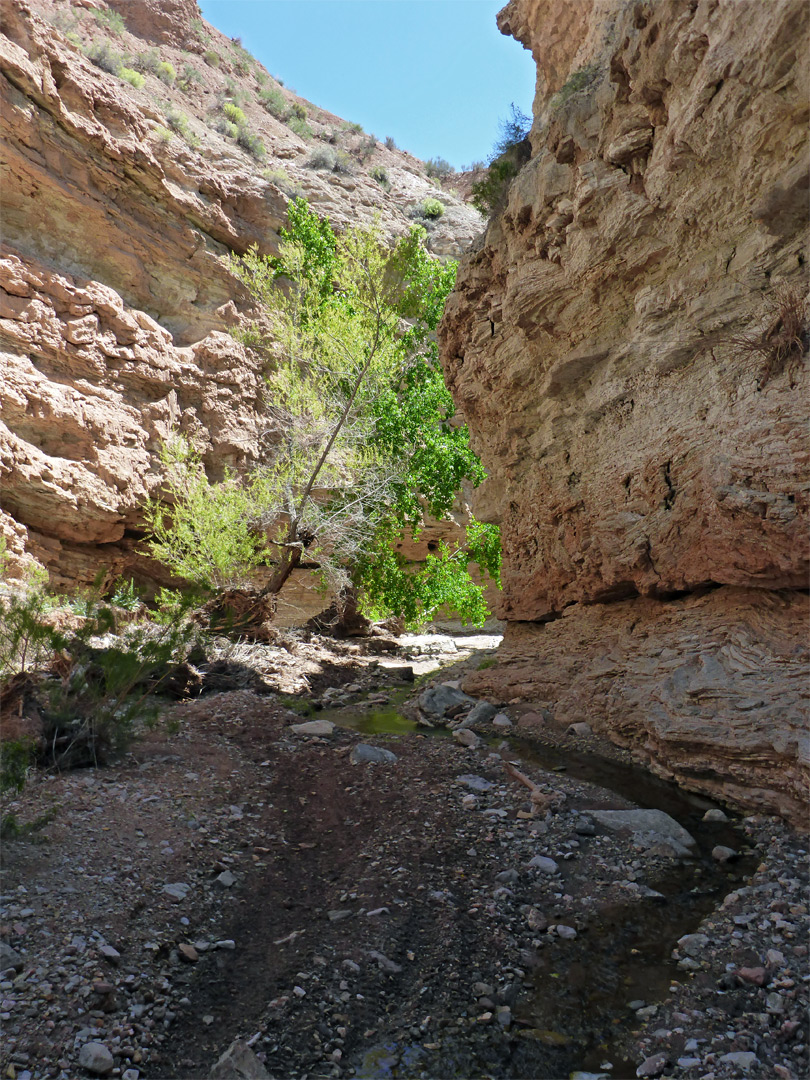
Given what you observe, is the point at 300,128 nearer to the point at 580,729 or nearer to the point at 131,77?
the point at 131,77

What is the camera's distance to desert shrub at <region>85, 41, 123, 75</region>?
19891 millimetres

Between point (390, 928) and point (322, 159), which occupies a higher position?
point (322, 159)

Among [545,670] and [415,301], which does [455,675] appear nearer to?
[545,670]

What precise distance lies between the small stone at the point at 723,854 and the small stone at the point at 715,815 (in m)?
0.58

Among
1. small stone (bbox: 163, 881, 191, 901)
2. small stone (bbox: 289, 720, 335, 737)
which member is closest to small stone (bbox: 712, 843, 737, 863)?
small stone (bbox: 163, 881, 191, 901)

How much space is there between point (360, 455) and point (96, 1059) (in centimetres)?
1241

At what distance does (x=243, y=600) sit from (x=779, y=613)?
9.12 metres

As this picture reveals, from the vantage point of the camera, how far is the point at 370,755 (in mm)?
6617

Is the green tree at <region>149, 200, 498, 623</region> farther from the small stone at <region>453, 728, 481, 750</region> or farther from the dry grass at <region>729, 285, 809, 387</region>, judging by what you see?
the dry grass at <region>729, 285, 809, 387</region>

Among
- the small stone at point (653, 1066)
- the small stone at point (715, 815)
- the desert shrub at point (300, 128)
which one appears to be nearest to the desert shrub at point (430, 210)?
the desert shrub at point (300, 128)

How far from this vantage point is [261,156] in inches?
922

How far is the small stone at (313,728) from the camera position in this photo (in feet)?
24.5

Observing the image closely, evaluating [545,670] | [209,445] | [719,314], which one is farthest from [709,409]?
[209,445]

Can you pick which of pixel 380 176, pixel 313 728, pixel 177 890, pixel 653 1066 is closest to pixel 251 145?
pixel 380 176
